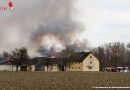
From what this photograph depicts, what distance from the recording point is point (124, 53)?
7092 inches

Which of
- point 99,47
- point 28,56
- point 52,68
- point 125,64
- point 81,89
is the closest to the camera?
point 81,89

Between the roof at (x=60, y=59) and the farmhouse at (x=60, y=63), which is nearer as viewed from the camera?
the farmhouse at (x=60, y=63)

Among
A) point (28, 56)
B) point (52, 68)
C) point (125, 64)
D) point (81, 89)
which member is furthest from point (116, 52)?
point (81, 89)

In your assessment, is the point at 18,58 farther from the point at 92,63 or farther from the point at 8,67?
the point at 92,63

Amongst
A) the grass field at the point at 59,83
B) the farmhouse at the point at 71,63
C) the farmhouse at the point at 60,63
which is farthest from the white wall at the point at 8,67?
the grass field at the point at 59,83

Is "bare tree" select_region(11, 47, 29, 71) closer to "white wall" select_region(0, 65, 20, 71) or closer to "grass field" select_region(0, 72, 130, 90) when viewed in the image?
"white wall" select_region(0, 65, 20, 71)

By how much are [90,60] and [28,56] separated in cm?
3030

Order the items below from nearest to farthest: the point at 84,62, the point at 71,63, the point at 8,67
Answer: the point at 71,63 → the point at 8,67 → the point at 84,62

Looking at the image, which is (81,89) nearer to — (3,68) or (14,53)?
(14,53)

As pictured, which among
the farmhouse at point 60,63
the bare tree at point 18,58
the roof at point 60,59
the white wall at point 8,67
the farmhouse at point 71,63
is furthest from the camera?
the white wall at point 8,67

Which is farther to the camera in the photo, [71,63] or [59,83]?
[71,63]

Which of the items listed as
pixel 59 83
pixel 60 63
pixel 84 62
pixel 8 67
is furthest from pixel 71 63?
pixel 59 83

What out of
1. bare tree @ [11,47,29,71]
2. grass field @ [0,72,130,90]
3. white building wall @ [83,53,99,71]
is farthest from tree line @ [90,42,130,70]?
→ grass field @ [0,72,130,90]

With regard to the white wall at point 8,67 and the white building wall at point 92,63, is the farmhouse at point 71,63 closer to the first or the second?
the white building wall at point 92,63
